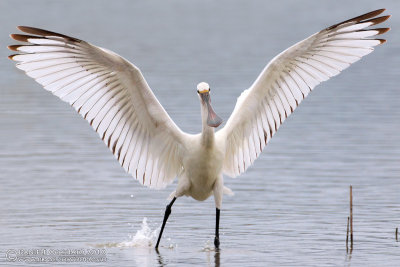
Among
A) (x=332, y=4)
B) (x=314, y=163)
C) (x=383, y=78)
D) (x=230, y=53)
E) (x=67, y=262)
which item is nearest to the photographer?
(x=67, y=262)

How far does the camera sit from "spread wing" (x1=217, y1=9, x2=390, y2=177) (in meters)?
11.7

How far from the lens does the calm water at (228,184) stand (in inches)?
→ 454

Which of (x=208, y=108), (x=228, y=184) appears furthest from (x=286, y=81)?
(x=228, y=184)

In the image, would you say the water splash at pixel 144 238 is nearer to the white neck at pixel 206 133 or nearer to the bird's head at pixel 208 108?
the white neck at pixel 206 133

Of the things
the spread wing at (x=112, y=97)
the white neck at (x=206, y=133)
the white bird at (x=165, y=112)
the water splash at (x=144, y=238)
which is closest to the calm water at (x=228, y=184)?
the water splash at (x=144, y=238)

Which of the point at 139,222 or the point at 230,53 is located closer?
the point at 139,222

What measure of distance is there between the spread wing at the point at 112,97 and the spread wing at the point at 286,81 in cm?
73

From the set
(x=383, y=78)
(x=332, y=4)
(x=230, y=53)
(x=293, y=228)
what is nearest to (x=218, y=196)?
(x=293, y=228)

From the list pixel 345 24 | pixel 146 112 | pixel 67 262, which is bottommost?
pixel 67 262

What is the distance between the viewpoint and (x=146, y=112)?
11.8 metres

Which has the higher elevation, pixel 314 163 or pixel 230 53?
pixel 230 53

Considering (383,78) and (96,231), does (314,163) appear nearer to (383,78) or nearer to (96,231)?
(96,231)

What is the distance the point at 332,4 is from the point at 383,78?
2673cm

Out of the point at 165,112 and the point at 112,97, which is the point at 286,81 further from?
the point at 112,97
